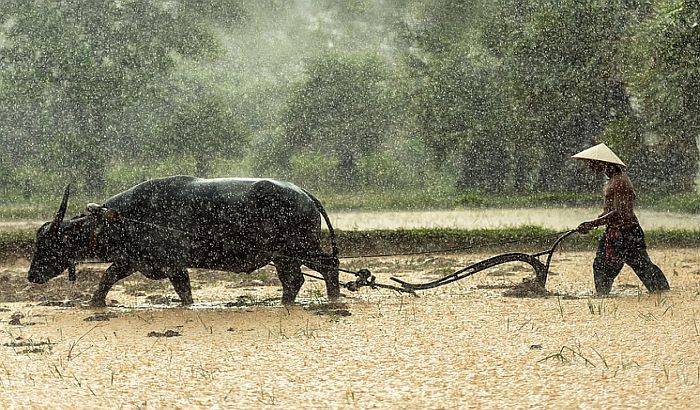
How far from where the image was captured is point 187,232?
10070mm

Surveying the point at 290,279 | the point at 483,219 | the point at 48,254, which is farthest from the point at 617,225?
the point at 483,219

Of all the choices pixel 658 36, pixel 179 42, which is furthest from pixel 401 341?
pixel 179 42

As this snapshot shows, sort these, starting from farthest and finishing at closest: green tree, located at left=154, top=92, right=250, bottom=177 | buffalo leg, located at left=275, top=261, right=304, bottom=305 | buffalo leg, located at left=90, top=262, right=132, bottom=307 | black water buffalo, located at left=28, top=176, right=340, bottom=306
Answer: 1. green tree, located at left=154, top=92, right=250, bottom=177
2. buffalo leg, located at left=275, top=261, right=304, bottom=305
3. buffalo leg, located at left=90, top=262, right=132, bottom=307
4. black water buffalo, located at left=28, top=176, right=340, bottom=306

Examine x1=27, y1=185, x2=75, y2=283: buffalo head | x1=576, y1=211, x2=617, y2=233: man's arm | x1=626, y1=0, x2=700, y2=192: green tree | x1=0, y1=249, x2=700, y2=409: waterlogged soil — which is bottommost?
x1=0, y1=249, x2=700, y2=409: waterlogged soil

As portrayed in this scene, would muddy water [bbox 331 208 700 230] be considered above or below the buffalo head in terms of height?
above

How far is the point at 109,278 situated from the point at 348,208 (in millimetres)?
16787

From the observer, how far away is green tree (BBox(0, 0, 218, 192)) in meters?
33.7

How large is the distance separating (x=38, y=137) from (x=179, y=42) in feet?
22.3

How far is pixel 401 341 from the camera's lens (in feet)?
27.0

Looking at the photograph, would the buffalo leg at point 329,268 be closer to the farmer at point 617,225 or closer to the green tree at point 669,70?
the farmer at point 617,225

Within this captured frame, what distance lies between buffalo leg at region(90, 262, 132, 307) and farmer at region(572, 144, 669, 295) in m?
5.11

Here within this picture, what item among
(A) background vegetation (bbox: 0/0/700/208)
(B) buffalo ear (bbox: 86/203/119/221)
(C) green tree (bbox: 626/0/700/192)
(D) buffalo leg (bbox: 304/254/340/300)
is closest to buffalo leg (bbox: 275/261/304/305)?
(D) buffalo leg (bbox: 304/254/340/300)

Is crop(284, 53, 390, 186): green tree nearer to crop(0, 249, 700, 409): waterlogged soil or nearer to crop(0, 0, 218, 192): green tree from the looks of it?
crop(0, 0, 218, 192): green tree

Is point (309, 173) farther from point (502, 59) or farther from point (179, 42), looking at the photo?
point (502, 59)
